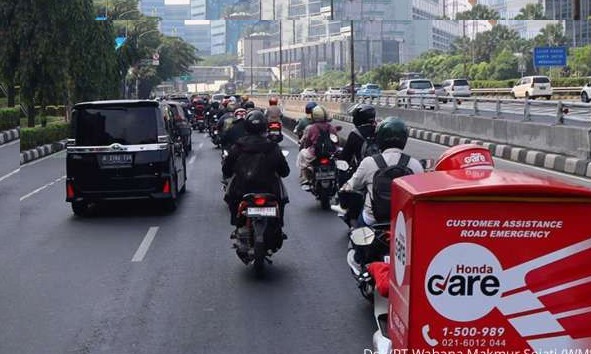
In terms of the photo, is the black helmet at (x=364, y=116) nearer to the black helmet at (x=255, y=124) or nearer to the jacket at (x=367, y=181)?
the black helmet at (x=255, y=124)

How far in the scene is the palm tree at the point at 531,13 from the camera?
103ft

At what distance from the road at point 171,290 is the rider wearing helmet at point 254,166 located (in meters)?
0.85

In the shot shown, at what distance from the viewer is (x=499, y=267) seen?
3977mm

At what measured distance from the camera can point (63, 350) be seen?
639 cm

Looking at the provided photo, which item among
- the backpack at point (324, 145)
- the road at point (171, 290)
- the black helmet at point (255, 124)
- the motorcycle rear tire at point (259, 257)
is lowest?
the road at point (171, 290)

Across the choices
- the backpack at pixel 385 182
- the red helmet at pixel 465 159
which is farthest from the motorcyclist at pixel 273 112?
the red helmet at pixel 465 159

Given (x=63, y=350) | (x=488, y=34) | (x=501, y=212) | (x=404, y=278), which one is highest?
(x=488, y=34)

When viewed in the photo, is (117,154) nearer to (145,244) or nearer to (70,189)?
(70,189)

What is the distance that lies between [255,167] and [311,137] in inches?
194

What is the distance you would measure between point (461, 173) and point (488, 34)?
1418 inches

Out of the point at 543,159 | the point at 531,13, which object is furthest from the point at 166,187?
the point at 531,13

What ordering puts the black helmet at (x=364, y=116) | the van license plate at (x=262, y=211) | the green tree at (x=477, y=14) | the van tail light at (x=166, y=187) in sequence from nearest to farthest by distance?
the van license plate at (x=262, y=211), the black helmet at (x=364, y=116), the van tail light at (x=166, y=187), the green tree at (x=477, y=14)

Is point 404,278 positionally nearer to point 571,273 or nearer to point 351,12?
point 571,273

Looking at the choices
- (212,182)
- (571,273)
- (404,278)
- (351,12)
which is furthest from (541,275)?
(351,12)
